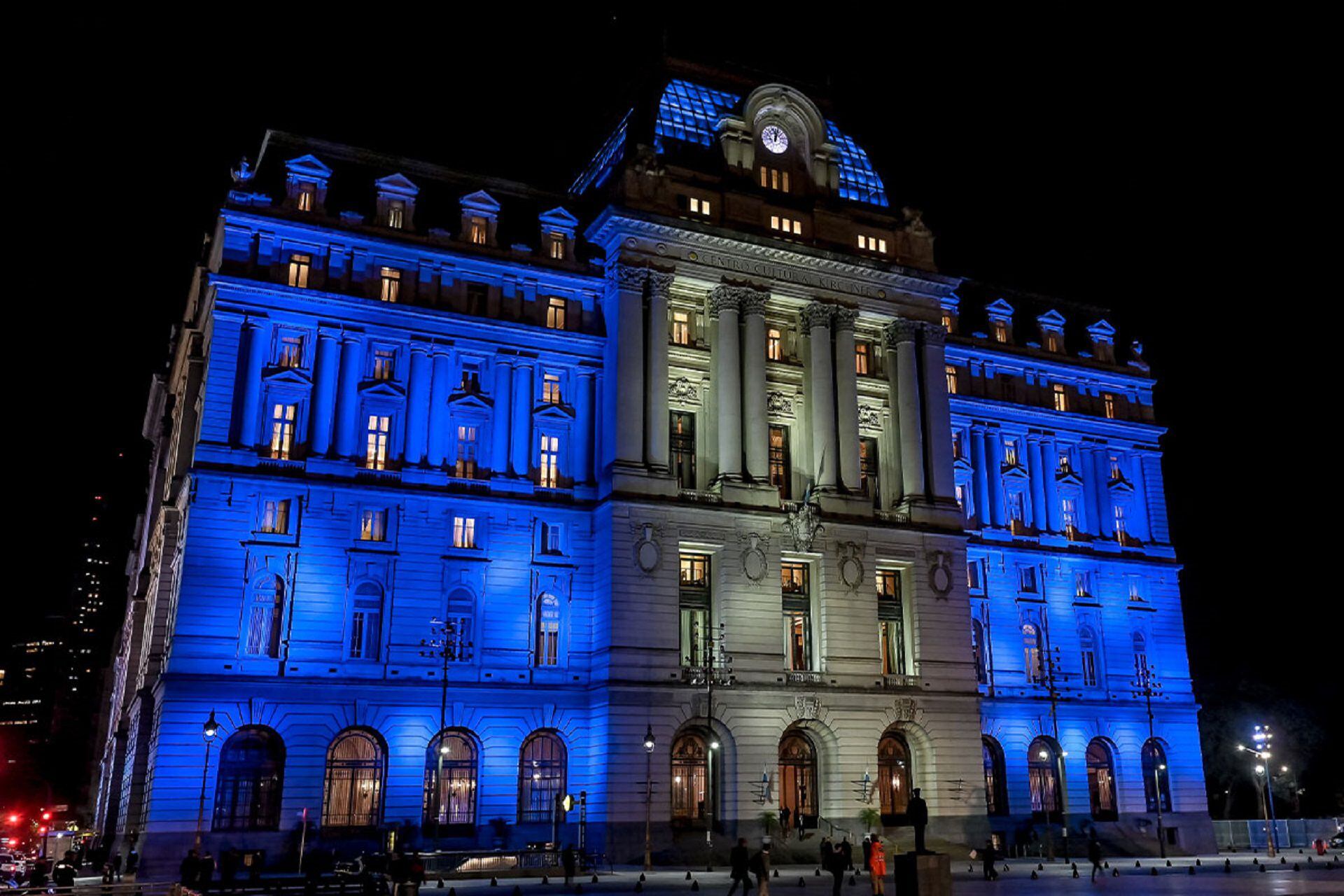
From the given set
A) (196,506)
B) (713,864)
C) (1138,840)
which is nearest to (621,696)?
(713,864)

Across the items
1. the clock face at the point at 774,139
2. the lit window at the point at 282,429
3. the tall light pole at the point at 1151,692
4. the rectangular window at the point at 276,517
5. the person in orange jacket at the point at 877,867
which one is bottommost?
the person in orange jacket at the point at 877,867

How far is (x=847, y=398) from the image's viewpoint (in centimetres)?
6594

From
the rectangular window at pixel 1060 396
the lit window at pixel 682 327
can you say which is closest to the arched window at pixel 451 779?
the lit window at pixel 682 327

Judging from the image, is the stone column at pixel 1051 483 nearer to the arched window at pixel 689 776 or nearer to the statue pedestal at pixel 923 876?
the arched window at pixel 689 776

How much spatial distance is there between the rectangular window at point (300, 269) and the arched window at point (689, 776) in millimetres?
29327

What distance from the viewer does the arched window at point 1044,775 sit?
68.5 metres

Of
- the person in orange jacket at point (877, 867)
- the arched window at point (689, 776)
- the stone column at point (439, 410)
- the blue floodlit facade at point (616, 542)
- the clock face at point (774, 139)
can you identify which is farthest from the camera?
the clock face at point (774, 139)

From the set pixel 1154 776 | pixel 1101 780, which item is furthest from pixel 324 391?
pixel 1154 776

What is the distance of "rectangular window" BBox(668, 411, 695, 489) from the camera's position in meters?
63.1

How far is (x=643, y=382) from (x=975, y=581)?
82.1 ft

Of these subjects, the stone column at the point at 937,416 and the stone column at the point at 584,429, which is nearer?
the stone column at the point at 584,429

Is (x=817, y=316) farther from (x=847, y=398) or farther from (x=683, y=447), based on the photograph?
(x=683, y=447)

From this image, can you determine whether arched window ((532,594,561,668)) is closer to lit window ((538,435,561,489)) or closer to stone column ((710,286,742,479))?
lit window ((538,435,561,489))

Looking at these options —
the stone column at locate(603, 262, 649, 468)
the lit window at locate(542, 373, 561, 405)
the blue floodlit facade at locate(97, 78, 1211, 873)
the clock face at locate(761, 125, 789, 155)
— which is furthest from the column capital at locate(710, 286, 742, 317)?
the clock face at locate(761, 125, 789, 155)
